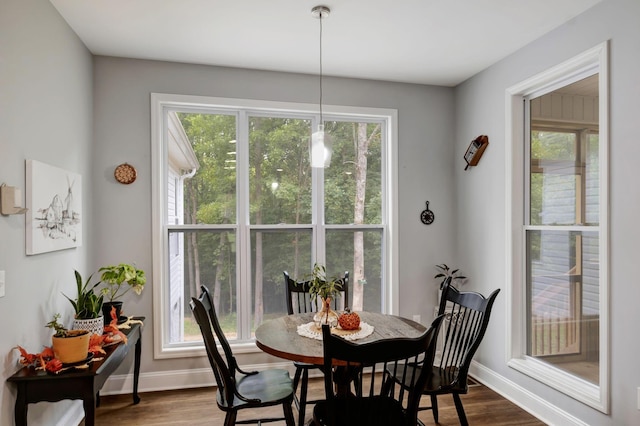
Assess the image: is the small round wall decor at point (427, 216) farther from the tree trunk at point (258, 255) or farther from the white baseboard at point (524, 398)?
the tree trunk at point (258, 255)

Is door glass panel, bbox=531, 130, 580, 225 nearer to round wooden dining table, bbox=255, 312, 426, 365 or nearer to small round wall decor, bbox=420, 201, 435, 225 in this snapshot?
small round wall decor, bbox=420, 201, 435, 225

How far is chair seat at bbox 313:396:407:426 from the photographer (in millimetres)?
1837

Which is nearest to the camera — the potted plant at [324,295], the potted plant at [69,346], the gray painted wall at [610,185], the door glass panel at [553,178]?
the potted plant at [69,346]

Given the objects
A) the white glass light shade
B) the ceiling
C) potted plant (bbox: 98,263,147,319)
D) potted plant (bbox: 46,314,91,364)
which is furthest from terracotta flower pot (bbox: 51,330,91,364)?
the ceiling

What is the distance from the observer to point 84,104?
3.13m

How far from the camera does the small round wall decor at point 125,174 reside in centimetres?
336

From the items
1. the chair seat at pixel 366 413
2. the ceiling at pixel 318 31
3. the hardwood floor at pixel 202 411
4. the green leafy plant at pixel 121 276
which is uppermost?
the ceiling at pixel 318 31

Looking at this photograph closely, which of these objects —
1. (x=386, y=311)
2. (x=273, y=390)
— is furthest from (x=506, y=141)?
(x=273, y=390)

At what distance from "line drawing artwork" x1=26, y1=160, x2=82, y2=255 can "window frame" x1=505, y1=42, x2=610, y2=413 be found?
10.5 feet

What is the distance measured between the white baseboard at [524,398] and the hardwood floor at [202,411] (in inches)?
2.0

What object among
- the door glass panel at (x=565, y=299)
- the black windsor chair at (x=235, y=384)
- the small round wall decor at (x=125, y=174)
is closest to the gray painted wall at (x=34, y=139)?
the small round wall decor at (x=125, y=174)

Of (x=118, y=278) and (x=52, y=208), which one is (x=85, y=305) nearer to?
(x=118, y=278)

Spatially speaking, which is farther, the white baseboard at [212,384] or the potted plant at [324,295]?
the white baseboard at [212,384]

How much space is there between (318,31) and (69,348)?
248 centimetres
